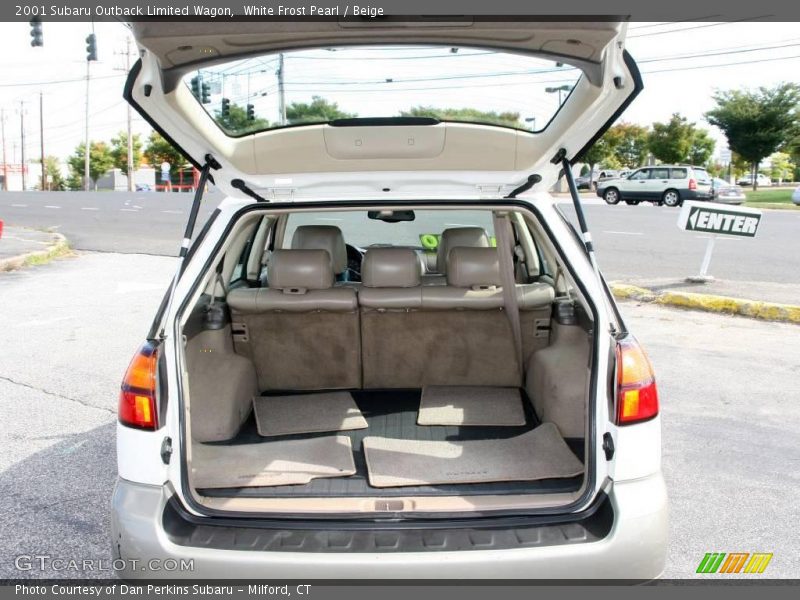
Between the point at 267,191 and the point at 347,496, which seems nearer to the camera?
the point at 347,496

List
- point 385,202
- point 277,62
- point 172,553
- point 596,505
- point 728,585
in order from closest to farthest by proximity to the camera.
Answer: point 172,553, point 596,505, point 277,62, point 728,585, point 385,202

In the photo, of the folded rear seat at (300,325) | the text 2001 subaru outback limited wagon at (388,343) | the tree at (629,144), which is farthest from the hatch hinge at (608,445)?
the tree at (629,144)

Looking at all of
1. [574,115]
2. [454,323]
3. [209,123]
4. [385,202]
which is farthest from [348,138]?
[454,323]

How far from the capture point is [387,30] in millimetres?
2213

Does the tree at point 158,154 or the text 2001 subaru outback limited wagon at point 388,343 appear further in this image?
the tree at point 158,154

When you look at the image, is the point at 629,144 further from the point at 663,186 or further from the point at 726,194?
the point at 663,186

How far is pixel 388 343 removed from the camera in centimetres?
411

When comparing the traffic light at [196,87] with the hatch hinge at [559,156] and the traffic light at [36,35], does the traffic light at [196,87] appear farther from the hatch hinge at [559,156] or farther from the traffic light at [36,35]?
the traffic light at [36,35]

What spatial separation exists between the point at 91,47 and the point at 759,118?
32709 millimetres

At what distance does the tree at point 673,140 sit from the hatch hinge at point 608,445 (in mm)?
43165

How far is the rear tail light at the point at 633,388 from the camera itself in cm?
239

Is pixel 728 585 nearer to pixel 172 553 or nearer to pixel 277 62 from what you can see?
pixel 172 553

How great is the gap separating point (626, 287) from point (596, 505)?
22.0 feet

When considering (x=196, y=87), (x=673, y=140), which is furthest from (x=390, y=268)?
(x=673, y=140)
